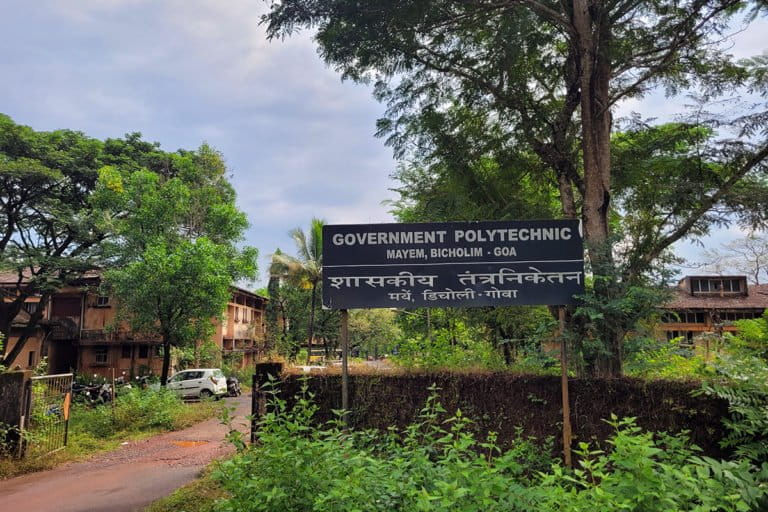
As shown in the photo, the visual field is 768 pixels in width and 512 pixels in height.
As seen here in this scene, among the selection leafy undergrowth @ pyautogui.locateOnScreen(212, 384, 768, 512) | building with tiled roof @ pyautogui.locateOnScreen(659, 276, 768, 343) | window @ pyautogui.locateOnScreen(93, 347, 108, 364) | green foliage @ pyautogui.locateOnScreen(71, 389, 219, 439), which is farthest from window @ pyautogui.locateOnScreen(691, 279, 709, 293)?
window @ pyautogui.locateOnScreen(93, 347, 108, 364)

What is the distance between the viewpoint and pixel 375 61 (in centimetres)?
837

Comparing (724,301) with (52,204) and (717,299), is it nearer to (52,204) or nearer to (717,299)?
(717,299)

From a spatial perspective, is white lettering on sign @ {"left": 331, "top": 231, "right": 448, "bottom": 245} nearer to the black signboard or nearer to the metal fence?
the black signboard

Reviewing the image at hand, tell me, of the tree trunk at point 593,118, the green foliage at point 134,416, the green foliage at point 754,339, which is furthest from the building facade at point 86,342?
the green foliage at point 754,339

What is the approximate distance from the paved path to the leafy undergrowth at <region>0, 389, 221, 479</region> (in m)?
0.66

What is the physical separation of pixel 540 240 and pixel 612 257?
4.10 feet

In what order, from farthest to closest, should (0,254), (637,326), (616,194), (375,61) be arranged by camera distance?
1. (0,254)
2. (616,194)
3. (375,61)
4. (637,326)

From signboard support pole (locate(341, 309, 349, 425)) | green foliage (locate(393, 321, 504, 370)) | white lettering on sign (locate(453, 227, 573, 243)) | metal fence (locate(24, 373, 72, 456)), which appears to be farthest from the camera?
metal fence (locate(24, 373, 72, 456))

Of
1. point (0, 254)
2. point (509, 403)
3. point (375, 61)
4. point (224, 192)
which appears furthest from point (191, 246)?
point (509, 403)

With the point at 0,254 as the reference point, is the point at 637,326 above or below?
below

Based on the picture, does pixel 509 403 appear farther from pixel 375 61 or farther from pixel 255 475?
pixel 375 61

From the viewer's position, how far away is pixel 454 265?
6355 mm

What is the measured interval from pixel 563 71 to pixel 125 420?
42.4 feet

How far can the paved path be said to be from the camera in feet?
23.2
